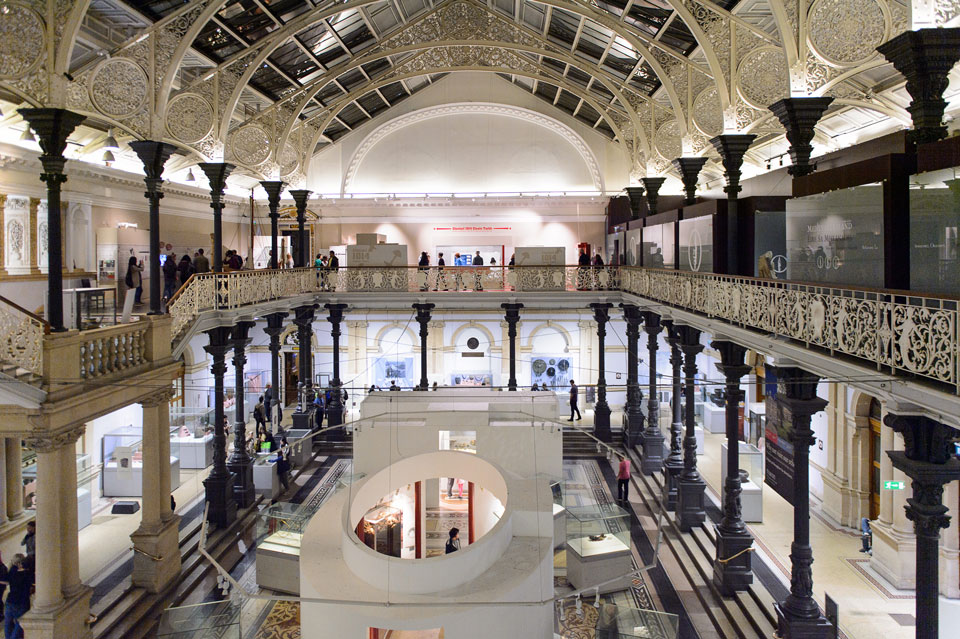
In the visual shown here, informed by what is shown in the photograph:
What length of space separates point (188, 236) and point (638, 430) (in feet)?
51.4

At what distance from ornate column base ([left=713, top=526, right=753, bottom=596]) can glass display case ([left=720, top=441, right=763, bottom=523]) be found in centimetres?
263

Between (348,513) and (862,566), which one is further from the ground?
(348,513)

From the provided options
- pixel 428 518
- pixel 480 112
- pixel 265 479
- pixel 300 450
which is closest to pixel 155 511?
pixel 428 518

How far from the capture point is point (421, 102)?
2584 centimetres

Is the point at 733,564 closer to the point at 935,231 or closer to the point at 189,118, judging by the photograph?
the point at 935,231

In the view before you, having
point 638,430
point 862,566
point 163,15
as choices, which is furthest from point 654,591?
point 163,15

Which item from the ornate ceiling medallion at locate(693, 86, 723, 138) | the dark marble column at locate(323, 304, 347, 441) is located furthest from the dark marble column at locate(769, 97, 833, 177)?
the dark marble column at locate(323, 304, 347, 441)

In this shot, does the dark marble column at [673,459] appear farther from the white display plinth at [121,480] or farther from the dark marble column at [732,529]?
the white display plinth at [121,480]

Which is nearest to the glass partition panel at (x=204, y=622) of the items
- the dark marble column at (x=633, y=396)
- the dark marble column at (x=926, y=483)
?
the dark marble column at (x=926, y=483)

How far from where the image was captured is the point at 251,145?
16719 mm

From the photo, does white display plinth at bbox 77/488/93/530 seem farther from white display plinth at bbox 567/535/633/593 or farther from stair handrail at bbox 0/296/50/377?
white display plinth at bbox 567/535/633/593

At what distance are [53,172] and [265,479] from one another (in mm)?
9346

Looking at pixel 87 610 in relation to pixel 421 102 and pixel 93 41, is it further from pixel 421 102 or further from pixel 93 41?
pixel 421 102

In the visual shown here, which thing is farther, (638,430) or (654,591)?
(638,430)
